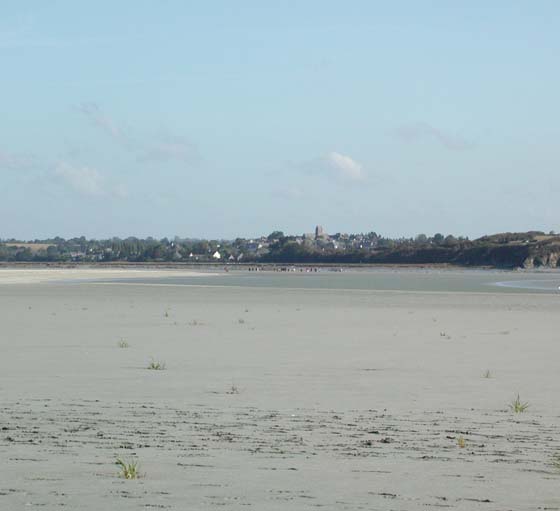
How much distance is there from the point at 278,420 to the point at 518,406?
8.57ft

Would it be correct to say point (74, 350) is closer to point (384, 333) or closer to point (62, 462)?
point (384, 333)

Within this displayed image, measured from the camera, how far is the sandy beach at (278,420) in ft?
22.3

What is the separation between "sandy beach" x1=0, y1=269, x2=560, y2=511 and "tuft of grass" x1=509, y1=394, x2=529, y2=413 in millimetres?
138

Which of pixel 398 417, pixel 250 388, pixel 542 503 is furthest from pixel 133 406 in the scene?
pixel 542 503

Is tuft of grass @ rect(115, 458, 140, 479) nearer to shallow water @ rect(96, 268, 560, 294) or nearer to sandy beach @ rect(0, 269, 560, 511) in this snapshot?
sandy beach @ rect(0, 269, 560, 511)

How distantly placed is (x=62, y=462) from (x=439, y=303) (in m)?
29.6

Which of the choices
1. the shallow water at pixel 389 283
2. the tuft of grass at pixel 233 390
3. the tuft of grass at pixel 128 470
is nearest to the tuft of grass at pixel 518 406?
the tuft of grass at pixel 233 390

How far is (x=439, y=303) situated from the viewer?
119 feet

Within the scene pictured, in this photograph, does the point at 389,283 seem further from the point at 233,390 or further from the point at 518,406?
the point at 518,406

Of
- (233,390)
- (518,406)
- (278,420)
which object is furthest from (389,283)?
(278,420)

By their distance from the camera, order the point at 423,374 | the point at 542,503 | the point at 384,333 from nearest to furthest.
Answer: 1. the point at 542,503
2. the point at 423,374
3. the point at 384,333

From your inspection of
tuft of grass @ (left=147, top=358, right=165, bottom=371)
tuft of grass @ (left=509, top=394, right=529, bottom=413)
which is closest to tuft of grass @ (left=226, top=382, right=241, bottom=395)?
tuft of grass @ (left=147, top=358, right=165, bottom=371)

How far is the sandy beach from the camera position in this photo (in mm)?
6793

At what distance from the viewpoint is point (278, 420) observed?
968 cm
